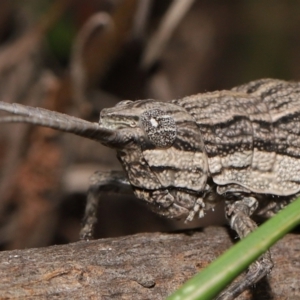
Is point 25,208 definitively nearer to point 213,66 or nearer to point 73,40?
point 73,40

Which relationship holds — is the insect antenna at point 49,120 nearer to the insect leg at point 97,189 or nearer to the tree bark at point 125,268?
the tree bark at point 125,268

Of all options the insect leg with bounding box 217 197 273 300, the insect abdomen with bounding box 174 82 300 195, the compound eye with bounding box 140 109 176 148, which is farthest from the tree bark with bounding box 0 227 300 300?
the compound eye with bounding box 140 109 176 148

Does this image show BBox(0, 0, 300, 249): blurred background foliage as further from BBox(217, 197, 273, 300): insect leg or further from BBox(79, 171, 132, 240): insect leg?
BBox(217, 197, 273, 300): insect leg

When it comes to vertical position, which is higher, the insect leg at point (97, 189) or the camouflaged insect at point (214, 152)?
the insect leg at point (97, 189)

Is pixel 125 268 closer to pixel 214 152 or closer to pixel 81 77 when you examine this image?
pixel 214 152

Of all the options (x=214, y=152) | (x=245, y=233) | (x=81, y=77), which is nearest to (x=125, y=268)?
(x=245, y=233)

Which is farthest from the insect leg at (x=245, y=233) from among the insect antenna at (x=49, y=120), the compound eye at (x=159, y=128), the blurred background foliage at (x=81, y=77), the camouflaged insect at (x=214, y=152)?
the blurred background foliage at (x=81, y=77)
